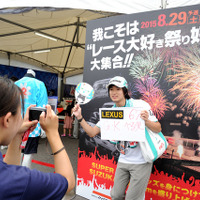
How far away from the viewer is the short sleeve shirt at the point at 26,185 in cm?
66

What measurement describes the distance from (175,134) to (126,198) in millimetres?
858

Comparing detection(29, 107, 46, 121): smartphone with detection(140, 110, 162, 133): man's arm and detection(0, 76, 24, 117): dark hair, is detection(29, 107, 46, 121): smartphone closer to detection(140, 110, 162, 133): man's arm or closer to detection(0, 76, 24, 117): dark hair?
detection(0, 76, 24, 117): dark hair

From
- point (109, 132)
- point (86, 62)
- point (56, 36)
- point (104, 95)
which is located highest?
point (56, 36)

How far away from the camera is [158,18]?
2301 millimetres

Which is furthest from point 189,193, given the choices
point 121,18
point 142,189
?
point 121,18

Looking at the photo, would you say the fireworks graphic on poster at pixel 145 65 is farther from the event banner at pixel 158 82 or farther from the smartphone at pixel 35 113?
the smartphone at pixel 35 113

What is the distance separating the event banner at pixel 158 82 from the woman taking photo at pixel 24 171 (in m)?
1.11

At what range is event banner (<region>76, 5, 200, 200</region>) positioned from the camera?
6.95 ft

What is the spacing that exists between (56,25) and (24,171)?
765 cm

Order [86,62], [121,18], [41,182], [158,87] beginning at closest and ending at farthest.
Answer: [41,182]
[158,87]
[121,18]
[86,62]

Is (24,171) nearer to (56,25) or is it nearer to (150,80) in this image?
(150,80)

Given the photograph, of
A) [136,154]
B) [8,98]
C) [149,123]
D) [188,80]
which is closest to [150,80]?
[188,80]

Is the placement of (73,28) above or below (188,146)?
above

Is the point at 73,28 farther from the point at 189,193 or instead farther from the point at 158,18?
the point at 189,193
